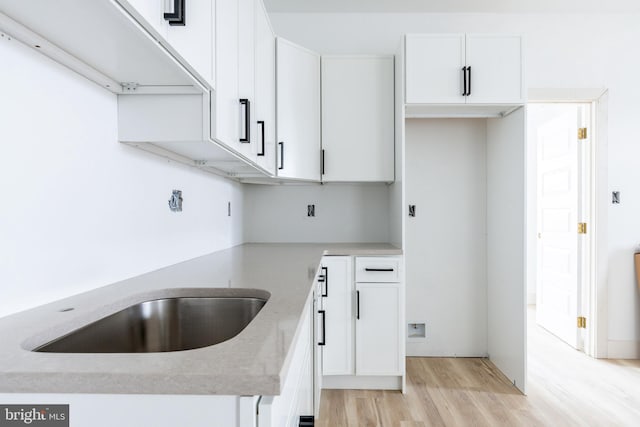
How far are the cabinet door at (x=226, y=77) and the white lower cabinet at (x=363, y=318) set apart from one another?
1244mm

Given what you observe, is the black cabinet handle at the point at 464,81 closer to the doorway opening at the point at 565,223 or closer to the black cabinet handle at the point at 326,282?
the doorway opening at the point at 565,223

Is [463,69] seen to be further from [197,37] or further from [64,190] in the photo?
[64,190]

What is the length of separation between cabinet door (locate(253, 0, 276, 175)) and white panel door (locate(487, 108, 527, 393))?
1564mm

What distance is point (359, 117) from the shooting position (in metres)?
2.66

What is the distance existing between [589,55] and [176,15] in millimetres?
3245

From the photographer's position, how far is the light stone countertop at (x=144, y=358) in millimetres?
549

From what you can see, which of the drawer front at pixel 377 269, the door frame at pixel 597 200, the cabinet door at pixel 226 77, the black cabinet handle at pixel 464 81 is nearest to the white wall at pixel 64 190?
the cabinet door at pixel 226 77

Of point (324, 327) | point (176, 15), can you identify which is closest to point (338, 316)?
point (324, 327)

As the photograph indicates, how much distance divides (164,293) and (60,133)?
1.75 feet

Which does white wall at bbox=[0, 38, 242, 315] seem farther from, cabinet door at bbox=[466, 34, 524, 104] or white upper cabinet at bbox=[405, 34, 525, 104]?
cabinet door at bbox=[466, 34, 524, 104]

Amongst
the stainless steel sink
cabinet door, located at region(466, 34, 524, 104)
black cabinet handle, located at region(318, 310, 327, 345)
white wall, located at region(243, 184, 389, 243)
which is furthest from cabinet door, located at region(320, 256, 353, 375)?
cabinet door, located at region(466, 34, 524, 104)

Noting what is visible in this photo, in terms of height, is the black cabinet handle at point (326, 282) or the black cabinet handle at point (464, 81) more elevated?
the black cabinet handle at point (464, 81)

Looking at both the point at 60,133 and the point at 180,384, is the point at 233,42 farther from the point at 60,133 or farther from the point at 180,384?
the point at 180,384

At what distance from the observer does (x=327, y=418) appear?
209 centimetres
